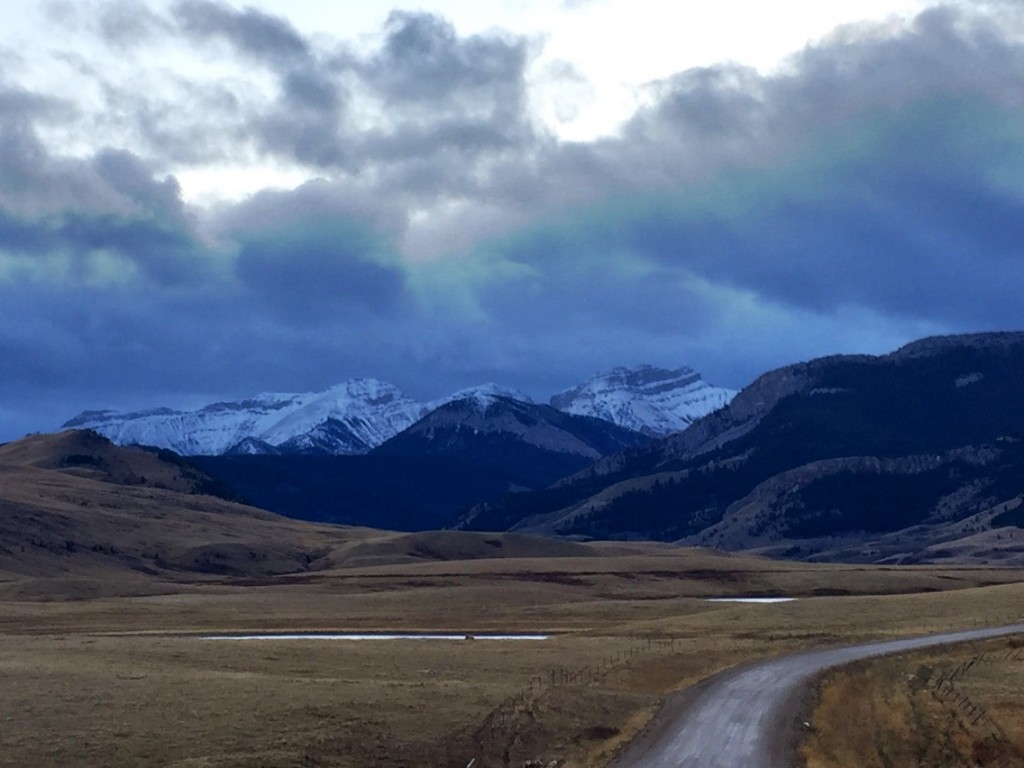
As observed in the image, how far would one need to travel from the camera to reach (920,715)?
2183 inches

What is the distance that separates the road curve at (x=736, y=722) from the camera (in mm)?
44594

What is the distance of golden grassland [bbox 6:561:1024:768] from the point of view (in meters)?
43.6

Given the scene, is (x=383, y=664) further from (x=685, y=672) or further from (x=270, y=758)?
(x=270, y=758)

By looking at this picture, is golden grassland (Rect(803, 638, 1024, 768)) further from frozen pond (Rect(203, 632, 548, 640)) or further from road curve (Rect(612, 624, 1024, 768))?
frozen pond (Rect(203, 632, 548, 640))

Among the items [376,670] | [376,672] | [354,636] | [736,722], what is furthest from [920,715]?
[354,636]

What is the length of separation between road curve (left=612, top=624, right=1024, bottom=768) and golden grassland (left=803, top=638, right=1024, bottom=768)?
1.39 meters

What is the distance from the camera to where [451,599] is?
144 m

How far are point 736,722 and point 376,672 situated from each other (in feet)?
65.9

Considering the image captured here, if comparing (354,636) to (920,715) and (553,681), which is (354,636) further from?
Result: (920,715)

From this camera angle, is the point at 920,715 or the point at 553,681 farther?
the point at 553,681

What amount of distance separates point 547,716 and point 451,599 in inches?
3722

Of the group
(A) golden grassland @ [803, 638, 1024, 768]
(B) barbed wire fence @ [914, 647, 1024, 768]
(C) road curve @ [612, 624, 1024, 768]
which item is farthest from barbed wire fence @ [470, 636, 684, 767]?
(B) barbed wire fence @ [914, 647, 1024, 768]

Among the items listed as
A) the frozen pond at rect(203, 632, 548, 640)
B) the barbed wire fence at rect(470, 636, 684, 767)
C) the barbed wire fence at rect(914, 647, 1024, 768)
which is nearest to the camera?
the barbed wire fence at rect(470, 636, 684, 767)

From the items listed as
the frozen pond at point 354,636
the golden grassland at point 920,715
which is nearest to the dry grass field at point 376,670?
the golden grassland at point 920,715
